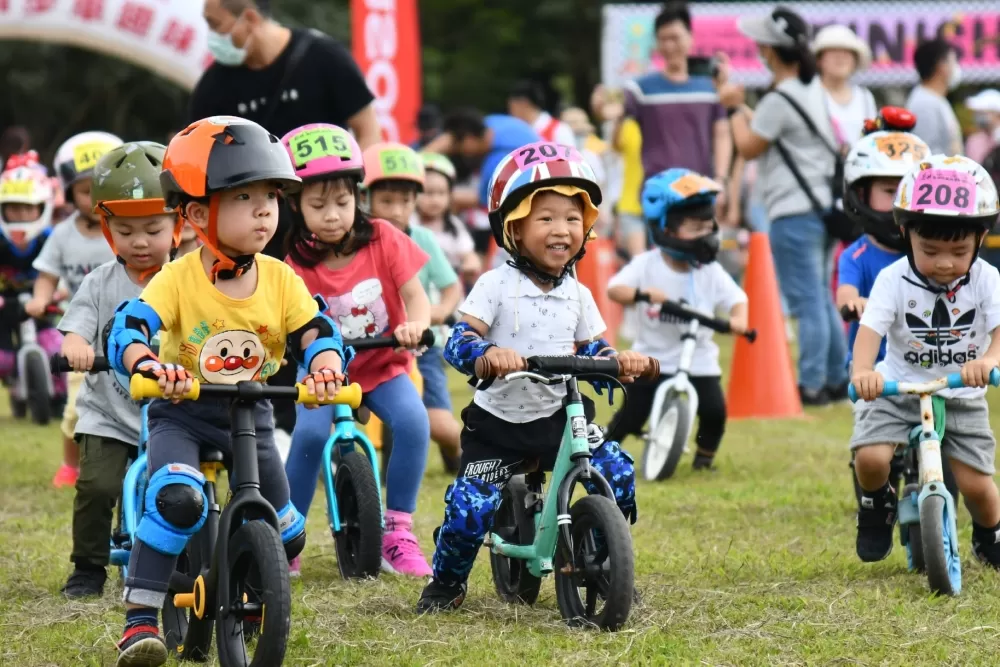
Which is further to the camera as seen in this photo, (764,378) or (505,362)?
(764,378)

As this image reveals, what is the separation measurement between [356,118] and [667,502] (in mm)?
→ 2474

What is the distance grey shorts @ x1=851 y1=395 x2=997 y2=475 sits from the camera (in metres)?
6.45

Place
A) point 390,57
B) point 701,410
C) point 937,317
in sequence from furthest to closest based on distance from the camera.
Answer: point 390,57, point 701,410, point 937,317

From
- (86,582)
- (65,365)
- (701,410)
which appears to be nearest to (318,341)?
(65,365)

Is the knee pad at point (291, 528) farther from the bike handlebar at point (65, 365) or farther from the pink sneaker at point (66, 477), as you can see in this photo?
the pink sneaker at point (66, 477)

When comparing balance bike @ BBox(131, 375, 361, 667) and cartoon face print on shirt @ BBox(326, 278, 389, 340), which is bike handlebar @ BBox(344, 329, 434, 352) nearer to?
cartoon face print on shirt @ BBox(326, 278, 389, 340)

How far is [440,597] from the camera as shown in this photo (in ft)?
20.0

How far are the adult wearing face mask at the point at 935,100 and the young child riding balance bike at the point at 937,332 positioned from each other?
6119mm

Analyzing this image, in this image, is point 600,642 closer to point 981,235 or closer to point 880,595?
point 880,595

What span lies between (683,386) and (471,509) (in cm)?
379

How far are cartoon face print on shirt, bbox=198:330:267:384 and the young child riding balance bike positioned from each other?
91.8 inches

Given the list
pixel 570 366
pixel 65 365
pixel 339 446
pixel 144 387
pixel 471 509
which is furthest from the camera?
pixel 339 446

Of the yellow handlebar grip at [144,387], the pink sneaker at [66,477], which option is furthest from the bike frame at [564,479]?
the pink sneaker at [66,477]

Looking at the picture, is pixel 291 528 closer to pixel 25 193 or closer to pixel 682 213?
pixel 682 213
